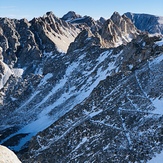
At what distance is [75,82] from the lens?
8631 cm

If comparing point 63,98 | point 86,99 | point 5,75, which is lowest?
point 63,98

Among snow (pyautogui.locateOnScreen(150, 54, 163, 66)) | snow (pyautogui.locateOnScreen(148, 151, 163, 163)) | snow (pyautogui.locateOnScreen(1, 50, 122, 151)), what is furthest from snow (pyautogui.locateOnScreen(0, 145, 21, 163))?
snow (pyautogui.locateOnScreen(1, 50, 122, 151))

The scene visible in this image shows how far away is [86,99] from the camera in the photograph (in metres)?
52.9

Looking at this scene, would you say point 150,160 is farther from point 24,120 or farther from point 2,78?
point 2,78

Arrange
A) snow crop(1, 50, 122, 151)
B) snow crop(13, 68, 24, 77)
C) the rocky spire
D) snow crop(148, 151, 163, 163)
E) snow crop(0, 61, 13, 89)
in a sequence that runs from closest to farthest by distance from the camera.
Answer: snow crop(148, 151, 163, 163) → snow crop(1, 50, 122, 151) → the rocky spire → snow crop(0, 61, 13, 89) → snow crop(13, 68, 24, 77)

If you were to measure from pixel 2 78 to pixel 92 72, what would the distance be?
8132 cm

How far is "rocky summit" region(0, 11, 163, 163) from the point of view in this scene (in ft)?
109

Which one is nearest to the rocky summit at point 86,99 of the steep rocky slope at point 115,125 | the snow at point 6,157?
the steep rocky slope at point 115,125

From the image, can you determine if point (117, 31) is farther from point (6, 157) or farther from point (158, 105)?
point (6, 157)

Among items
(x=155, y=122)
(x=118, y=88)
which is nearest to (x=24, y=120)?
(x=118, y=88)

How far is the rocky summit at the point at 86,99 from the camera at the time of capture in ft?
A: 109

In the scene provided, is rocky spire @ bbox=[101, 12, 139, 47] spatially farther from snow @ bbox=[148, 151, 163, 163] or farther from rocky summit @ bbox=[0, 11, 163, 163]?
snow @ bbox=[148, 151, 163, 163]

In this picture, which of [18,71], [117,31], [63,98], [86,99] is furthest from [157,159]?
[18,71]

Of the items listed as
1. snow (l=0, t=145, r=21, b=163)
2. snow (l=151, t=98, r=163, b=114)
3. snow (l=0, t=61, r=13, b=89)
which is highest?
snow (l=0, t=61, r=13, b=89)
